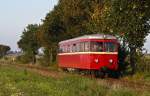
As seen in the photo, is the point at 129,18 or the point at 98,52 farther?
the point at 98,52

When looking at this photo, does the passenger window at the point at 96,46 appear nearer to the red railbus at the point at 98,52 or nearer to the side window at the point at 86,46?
the red railbus at the point at 98,52

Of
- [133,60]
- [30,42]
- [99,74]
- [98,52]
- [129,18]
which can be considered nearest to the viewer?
[129,18]

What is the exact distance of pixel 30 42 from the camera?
8638 centimetres

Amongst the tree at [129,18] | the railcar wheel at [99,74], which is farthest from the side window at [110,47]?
the tree at [129,18]

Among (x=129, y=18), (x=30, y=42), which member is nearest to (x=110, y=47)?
(x=129, y=18)

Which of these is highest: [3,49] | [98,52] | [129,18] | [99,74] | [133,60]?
[3,49]

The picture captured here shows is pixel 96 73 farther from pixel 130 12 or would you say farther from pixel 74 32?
pixel 74 32

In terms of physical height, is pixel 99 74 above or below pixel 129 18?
below

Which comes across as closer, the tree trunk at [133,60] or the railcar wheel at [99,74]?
the railcar wheel at [99,74]

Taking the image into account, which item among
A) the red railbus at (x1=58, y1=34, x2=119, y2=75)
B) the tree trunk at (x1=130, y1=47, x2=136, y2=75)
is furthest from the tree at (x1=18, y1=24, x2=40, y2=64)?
the red railbus at (x1=58, y1=34, x2=119, y2=75)

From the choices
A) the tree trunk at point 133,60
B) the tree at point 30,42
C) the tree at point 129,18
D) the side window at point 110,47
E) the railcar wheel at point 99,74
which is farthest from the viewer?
the tree at point 30,42

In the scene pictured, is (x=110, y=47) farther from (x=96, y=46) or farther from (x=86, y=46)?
(x=86, y=46)

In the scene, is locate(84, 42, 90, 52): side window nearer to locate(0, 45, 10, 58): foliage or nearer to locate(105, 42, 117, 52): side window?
locate(105, 42, 117, 52): side window

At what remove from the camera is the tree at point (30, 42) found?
83369mm
